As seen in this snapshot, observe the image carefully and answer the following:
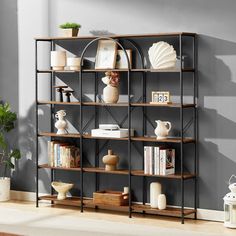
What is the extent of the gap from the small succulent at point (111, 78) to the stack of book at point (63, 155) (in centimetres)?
82

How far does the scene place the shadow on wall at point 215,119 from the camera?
664cm

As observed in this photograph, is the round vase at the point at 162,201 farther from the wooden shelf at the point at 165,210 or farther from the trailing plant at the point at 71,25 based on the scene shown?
the trailing plant at the point at 71,25

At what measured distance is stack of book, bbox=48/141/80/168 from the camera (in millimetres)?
7359

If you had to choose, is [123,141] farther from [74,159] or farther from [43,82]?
[43,82]

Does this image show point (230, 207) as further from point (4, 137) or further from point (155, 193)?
point (4, 137)

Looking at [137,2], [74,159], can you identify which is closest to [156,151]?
[74,159]

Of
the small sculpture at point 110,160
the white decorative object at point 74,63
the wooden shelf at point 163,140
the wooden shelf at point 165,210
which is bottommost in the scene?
the wooden shelf at point 165,210

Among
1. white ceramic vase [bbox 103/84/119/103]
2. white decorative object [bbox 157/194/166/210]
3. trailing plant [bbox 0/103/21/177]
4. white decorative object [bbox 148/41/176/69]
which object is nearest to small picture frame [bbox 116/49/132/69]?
white ceramic vase [bbox 103/84/119/103]

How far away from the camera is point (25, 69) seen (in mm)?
7828

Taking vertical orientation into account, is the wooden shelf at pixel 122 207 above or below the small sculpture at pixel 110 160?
below

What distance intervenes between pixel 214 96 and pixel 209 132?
0.34 meters

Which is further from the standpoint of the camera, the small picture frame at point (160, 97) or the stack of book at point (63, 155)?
the stack of book at point (63, 155)

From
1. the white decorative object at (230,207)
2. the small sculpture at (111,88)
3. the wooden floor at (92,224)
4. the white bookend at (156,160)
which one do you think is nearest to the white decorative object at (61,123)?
the small sculpture at (111,88)

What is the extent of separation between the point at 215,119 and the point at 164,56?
0.75 metres
